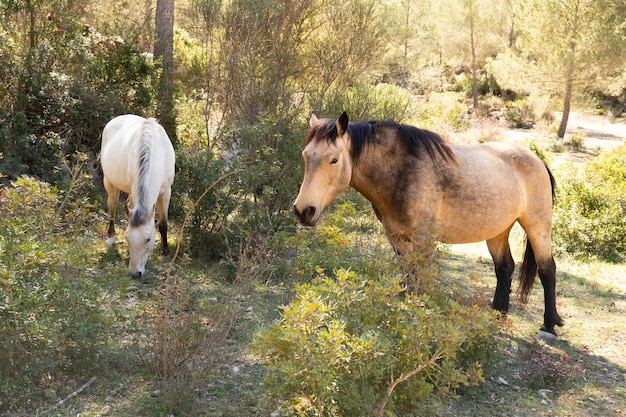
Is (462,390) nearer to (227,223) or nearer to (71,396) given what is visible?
(71,396)

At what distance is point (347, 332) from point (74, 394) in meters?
1.69

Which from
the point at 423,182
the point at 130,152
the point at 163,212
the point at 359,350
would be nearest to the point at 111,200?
the point at 163,212

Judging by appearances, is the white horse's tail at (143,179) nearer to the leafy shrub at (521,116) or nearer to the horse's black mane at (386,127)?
the horse's black mane at (386,127)

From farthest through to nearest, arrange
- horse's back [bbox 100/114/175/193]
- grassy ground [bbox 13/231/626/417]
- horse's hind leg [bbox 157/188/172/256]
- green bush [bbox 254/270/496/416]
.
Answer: horse's hind leg [bbox 157/188/172/256]
horse's back [bbox 100/114/175/193]
grassy ground [bbox 13/231/626/417]
green bush [bbox 254/270/496/416]

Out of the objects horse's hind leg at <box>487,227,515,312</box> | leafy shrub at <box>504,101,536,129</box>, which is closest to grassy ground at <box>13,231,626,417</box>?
horse's hind leg at <box>487,227,515,312</box>

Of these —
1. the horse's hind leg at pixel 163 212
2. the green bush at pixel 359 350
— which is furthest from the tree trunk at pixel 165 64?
the green bush at pixel 359 350

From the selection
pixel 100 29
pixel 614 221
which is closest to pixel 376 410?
pixel 614 221

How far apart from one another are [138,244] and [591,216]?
6820 mm

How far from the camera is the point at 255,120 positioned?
8.70m

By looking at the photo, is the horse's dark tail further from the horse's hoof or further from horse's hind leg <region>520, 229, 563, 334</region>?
the horse's hoof

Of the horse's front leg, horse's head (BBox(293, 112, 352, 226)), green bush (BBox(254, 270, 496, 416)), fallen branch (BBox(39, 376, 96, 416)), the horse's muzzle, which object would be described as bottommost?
fallen branch (BBox(39, 376, 96, 416))

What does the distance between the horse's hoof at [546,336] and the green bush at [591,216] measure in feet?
12.1

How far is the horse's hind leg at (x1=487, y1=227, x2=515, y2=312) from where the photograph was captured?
5.45 m

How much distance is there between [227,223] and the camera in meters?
6.70
